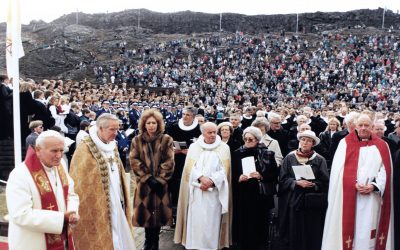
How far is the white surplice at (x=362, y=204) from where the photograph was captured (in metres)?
5.28

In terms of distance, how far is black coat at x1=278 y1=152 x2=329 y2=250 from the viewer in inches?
217

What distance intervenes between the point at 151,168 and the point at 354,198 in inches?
94.8

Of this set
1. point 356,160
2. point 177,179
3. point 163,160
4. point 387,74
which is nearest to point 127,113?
point 177,179

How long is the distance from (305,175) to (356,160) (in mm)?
591

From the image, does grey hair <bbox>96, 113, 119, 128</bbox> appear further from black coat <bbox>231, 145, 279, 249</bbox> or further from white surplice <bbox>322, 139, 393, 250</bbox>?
white surplice <bbox>322, 139, 393, 250</bbox>

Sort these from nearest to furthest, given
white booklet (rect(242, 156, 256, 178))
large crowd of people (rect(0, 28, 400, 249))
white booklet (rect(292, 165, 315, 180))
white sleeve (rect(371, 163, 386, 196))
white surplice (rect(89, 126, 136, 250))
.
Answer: large crowd of people (rect(0, 28, 400, 249)) < white surplice (rect(89, 126, 136, 250)) < white sleeve (rect(371, 163, 386, 196)) < white booklet (rect(292, 165, 315, 180)) < white booklet (rect(242, 156, 256, 178))

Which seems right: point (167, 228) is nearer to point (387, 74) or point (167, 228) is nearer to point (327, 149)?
point (327, 149)

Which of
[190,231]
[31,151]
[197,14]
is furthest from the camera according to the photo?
[197,14]

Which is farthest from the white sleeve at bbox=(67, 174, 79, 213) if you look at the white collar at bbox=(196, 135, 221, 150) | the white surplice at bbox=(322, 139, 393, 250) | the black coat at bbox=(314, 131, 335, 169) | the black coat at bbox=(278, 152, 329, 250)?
the black coat at bbox=(314, 131, 335, 169)

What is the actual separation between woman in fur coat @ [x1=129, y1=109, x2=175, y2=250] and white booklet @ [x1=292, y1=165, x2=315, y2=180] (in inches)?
59.7

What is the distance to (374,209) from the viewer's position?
5.29 meters

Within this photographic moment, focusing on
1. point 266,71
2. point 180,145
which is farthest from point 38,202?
point 266,71

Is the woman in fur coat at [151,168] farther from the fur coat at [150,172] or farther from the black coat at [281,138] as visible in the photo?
the black coat at [281,138]

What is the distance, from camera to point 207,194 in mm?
5801
